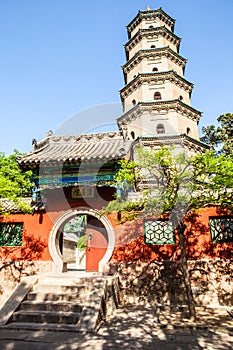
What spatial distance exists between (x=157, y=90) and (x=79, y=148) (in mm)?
9377

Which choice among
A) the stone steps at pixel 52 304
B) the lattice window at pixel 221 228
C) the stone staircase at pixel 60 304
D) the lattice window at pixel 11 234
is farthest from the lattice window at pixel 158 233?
the lattice window at pixel 11 234

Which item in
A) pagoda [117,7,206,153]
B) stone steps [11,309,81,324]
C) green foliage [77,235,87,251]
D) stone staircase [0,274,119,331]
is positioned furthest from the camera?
green foliage [77,235,87,251]

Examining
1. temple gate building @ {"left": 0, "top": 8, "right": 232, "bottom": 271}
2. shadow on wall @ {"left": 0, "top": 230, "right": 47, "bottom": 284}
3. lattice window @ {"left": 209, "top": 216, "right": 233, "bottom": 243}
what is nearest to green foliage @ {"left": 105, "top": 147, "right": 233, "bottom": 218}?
lattice window @ {"left": 209, "top": 216, "right": 233, "bottom": 243}

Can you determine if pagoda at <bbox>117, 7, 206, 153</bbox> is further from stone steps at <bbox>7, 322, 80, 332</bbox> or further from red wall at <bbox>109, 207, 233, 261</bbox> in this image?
stone steps at <bbox>7, 322, 80, 332</bbox>

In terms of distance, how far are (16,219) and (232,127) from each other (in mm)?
22170

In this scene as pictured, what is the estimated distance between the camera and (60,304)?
5.89 metres

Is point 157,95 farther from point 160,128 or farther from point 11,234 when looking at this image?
point 11,234

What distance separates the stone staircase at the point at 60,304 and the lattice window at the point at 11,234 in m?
2.37

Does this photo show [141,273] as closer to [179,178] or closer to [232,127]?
[179,178]

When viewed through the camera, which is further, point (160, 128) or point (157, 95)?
point (157, 95)

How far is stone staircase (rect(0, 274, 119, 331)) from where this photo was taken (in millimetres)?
5383

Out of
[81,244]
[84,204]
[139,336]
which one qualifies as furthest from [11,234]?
[81,244]

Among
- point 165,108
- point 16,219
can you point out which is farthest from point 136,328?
point 165,108

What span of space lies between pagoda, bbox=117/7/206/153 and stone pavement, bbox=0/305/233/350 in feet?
36.3
